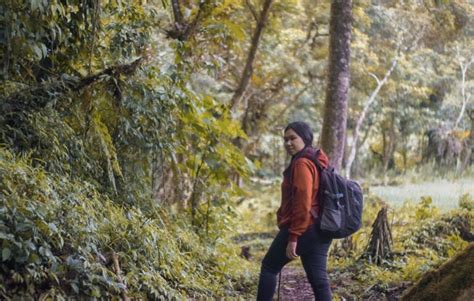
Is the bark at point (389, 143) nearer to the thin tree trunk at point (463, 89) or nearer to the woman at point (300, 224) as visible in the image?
the thin tree trunk at point (463, 89)

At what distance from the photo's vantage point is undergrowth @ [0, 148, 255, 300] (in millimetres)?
3852

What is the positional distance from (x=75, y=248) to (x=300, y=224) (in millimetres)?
1787

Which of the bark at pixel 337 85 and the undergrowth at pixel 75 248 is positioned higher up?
the bark at pixel 337 85

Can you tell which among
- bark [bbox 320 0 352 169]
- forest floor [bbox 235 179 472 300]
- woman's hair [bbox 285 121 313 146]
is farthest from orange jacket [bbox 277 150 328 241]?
bark [bbox 320 0 352 169]

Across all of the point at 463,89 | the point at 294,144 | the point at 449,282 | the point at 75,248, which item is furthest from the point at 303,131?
the point at 463,89

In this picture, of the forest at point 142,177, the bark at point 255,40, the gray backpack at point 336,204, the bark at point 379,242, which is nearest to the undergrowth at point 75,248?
the forest at point 142,177

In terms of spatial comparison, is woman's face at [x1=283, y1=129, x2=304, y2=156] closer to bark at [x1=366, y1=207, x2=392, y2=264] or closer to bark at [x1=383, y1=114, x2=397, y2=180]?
bark at [x1=366, y1=207, x2=392, y2=264]

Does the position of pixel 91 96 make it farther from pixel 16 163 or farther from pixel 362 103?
pixel 362 103

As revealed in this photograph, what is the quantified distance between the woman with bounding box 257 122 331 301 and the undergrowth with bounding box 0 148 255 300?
35.9 inches

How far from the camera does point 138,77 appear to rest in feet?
21.8

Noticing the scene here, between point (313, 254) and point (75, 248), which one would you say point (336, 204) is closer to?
point (313, 254)

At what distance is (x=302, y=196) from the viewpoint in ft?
15.8

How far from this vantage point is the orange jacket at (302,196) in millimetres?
4805

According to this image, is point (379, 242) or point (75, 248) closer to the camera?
point (75, 248)
